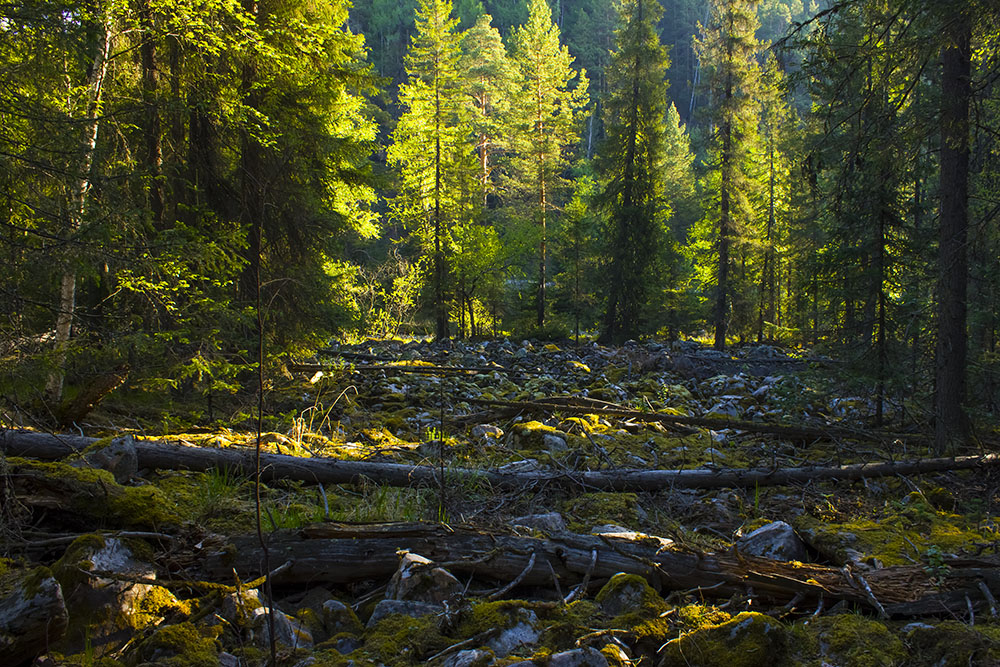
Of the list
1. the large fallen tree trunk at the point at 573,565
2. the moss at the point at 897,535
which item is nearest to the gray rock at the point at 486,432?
the moss at the point at 897,535

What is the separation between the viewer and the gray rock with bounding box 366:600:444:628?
2701 millimetres

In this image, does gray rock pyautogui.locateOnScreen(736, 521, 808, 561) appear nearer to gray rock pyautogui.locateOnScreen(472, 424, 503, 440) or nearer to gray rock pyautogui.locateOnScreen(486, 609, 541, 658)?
gray rock pyautogui.locateOnScreen(486, 609, 541, 658)

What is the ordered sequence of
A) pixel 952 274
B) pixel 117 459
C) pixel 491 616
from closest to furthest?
pixel 491 616, pixel 117 459, pixel 952 274

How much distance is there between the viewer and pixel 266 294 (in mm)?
8938

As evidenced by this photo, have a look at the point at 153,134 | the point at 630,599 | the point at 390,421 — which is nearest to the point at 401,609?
the point at 630,599

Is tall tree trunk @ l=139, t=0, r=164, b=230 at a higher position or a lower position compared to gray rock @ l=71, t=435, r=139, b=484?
higher

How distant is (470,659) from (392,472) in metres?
2.77

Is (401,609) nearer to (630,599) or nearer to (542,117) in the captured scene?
(630,599)

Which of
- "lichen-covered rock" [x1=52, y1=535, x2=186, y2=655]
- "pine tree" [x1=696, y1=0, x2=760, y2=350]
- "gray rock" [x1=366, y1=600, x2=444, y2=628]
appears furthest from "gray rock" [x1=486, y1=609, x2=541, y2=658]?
"pine tree" [x1=696, y1=0, x2=760, y2=350]

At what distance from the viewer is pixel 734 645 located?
236 centimetres

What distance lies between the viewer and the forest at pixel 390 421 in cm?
255

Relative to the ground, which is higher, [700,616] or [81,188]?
[81,188]

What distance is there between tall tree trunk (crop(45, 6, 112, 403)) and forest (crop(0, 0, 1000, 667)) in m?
0.06

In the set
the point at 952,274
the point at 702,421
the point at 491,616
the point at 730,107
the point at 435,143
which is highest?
the point at 730,107
